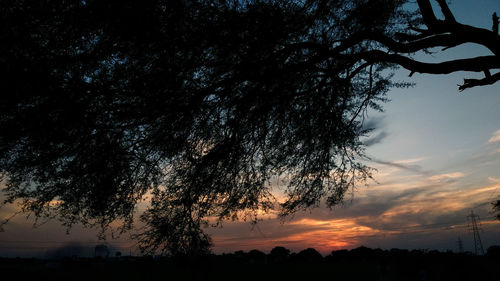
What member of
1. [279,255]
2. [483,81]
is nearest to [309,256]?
[279,255]

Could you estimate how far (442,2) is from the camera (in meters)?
7.67

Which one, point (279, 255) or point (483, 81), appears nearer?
point (483, 81)

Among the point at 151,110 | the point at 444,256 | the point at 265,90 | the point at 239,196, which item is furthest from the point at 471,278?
the point at 151,110

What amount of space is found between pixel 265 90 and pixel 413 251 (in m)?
32.5

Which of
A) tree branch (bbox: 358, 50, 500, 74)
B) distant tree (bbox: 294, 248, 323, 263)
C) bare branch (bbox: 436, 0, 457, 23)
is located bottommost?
distant tree (bbox: 294, 248, 323, 263)

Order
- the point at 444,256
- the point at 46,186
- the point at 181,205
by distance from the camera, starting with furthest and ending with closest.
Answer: the point at 444,256 → the point at 181,205 → the point at 46,186

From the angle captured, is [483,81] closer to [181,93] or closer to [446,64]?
[446,64]

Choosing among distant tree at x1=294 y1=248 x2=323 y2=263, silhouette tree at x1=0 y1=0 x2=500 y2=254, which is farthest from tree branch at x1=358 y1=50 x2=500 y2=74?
distant tree at x1=294 y1=248 x2=323 y2=263

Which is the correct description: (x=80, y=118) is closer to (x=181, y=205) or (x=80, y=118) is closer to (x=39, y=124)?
(x=39, y=124)

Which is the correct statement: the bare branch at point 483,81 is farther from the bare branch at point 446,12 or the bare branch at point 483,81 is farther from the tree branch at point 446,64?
the bare branch at point 446,12

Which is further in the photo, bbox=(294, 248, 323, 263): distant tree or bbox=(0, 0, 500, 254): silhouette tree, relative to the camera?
bbox=(294, 248, 323, 263): distant tree

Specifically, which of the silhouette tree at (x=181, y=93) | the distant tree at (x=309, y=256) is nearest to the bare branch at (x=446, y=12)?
the silhouette tree at (x=181, y=93)

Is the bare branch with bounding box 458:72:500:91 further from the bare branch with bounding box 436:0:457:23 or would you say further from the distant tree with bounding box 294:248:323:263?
the distant tree with bounding box 294:248:323:263

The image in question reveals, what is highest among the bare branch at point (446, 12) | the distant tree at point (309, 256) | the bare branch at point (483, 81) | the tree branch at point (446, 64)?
the bare branch at point (446, 12)
